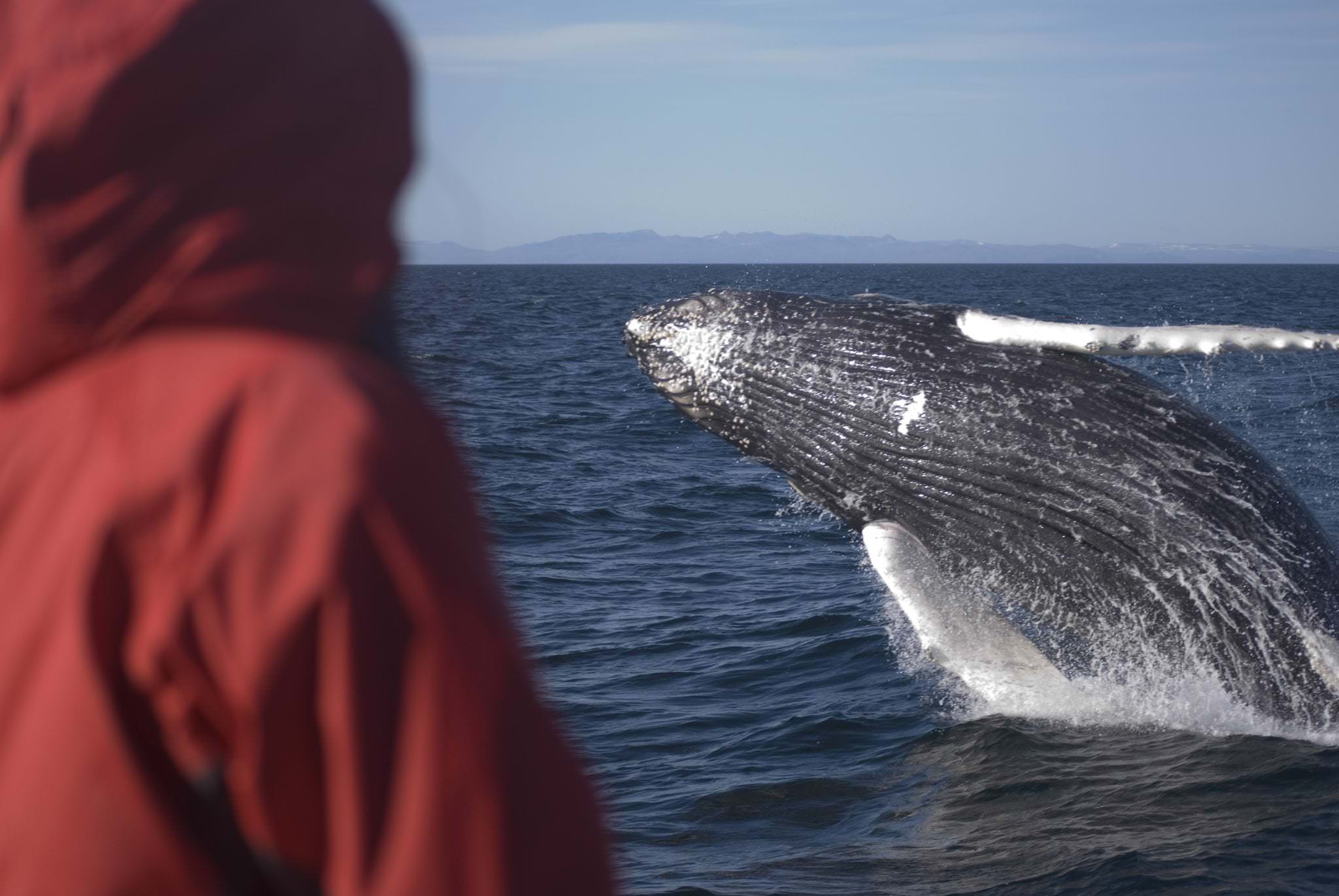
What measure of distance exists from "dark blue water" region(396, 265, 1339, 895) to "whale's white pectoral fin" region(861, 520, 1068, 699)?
0.42 meters

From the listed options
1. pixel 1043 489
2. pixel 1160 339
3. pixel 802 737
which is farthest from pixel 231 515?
pixel 802 737

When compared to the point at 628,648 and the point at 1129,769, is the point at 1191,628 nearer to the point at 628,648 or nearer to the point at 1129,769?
the point at 1129,769

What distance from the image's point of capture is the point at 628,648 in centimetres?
1016

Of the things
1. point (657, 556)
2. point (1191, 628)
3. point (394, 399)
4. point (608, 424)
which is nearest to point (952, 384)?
point (1191, 628)

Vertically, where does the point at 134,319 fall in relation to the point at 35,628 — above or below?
above

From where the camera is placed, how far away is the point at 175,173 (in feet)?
4.04

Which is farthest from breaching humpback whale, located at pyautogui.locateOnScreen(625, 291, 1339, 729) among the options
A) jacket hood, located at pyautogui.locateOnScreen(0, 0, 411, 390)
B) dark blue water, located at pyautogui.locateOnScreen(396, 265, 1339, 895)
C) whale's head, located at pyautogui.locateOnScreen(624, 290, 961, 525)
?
jacket hood, located at pyautogui.locateOnScreen(0, 0, 411, 390)

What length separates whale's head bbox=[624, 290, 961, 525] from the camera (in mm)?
6797

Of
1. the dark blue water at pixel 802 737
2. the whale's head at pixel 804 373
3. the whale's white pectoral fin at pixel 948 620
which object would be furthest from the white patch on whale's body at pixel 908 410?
the dark blue water at pixel 802 737

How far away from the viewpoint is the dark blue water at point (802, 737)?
5.81 metres

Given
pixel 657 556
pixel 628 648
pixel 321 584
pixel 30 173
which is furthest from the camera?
pixel 657 556

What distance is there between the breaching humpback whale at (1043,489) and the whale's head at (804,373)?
1cm

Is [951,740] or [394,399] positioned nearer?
[394,399]

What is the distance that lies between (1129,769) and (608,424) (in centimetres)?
1751
